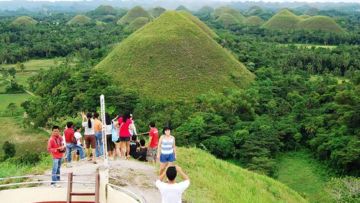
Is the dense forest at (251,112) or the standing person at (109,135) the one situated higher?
the standing person at (109,135)

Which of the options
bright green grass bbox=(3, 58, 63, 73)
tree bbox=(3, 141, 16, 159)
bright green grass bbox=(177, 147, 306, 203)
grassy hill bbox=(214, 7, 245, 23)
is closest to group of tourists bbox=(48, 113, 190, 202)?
bright green grass bbox=(177, 147, 306, 203)

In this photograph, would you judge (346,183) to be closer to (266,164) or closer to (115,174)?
(266,164)

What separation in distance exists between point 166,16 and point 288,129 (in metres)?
19.0

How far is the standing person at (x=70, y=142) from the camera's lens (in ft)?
31.0

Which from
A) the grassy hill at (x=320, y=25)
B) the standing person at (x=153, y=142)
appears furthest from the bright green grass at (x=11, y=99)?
the grassy hill at (x=320, y=25)

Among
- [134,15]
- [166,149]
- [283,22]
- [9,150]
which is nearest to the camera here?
[166,149]

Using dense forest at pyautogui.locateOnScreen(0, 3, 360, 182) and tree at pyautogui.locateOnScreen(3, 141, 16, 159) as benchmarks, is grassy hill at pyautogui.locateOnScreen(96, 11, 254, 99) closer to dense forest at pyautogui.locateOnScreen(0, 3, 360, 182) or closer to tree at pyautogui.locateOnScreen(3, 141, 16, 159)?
dense forest at pyautogui.locateOnScreen(0, 3, 360, 182)

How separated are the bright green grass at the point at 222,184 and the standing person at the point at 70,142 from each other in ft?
8.34

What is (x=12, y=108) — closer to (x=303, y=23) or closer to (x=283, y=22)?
(x=303, y=23)

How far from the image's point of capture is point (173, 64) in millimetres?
31641

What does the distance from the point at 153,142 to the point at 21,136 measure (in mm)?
18277

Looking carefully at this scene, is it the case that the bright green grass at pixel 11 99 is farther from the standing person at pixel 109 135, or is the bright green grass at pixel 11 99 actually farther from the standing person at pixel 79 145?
the standing person at pixel 109 135

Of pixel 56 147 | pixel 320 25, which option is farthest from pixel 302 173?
pixel 320 25

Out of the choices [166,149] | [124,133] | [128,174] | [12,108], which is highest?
[166,149]
